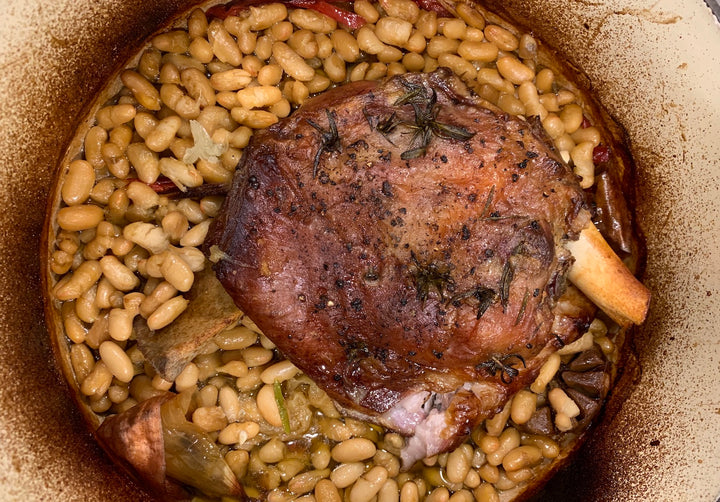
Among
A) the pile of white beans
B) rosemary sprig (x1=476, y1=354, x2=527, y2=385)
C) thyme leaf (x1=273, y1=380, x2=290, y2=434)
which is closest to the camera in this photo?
rosemary sprig (x1=476, y1=354, x2=527, y2=385)

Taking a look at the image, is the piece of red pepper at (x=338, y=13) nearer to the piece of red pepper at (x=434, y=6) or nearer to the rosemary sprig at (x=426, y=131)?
the piece of red pepper at (x=434, y=6)

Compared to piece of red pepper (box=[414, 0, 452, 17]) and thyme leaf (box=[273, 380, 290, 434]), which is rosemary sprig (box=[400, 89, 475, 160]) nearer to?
piece of red pepper (box=[414, 0, 452, 17])


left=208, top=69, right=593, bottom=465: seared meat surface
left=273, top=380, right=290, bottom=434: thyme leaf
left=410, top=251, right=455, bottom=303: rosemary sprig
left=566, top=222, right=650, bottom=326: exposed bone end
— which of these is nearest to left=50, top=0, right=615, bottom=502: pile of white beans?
left=273, top=380, right=290, bottom=434: thyme leaf

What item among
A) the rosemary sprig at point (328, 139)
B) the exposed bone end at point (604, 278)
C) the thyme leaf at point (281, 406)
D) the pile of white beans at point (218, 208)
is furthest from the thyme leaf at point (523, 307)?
the thyme leaf at point (281, 406)

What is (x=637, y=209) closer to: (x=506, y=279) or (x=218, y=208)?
(x=506, y=279)

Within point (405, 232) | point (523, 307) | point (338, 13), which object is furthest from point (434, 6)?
point (523, 307)

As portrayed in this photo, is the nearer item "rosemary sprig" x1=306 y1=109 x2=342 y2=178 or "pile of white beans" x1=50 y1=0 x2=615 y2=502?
"rosemary sprig" x1=306 y1=109 x2=342 y2=178
